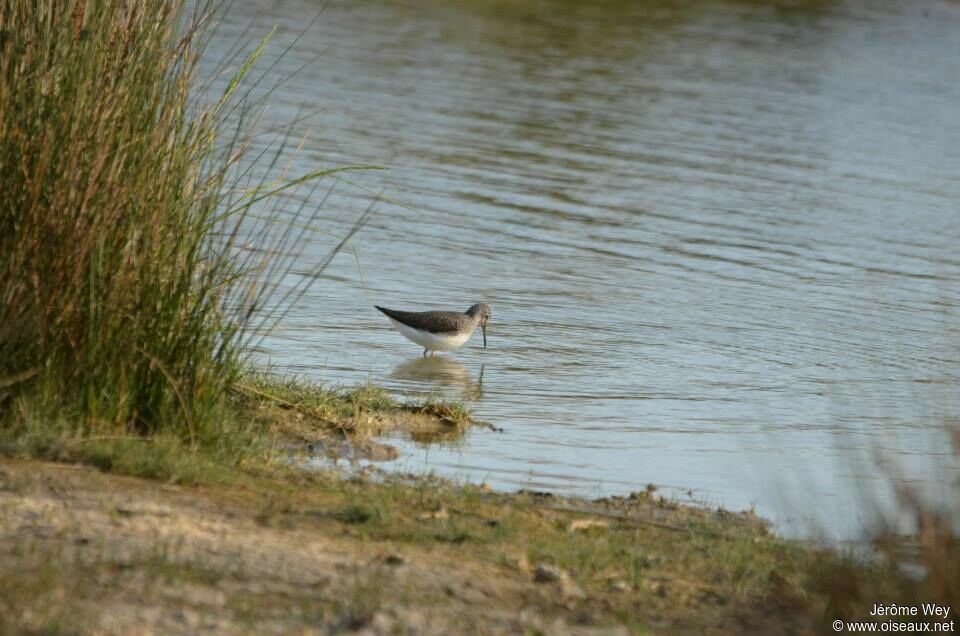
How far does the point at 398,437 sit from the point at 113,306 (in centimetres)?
205

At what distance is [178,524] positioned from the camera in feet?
17.8

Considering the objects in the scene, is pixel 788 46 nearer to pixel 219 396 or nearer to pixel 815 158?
pixel 815 158

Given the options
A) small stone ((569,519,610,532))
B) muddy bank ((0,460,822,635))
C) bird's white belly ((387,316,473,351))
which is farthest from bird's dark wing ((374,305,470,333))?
small stone ((569,519,610,532))

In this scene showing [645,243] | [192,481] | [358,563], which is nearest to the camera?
[358,563]

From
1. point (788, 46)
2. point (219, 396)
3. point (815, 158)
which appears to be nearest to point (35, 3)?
point (219, 396)

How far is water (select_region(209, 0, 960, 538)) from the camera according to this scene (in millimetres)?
8539

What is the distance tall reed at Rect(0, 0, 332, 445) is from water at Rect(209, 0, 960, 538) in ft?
4.11

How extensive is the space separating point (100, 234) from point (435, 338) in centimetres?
431

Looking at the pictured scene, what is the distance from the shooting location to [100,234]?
6.17 metres

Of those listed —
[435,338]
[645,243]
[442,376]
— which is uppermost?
[645,243]

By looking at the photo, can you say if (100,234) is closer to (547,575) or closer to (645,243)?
(547,575)

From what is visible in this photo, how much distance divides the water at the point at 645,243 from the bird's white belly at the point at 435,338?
0.17 m

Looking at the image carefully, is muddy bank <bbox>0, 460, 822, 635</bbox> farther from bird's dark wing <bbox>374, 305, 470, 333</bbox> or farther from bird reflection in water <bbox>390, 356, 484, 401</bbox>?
bird's dark wing <bbox>374, 305, 470, 333</bbox>

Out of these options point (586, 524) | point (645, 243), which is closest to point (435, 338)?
point (586, 524)
